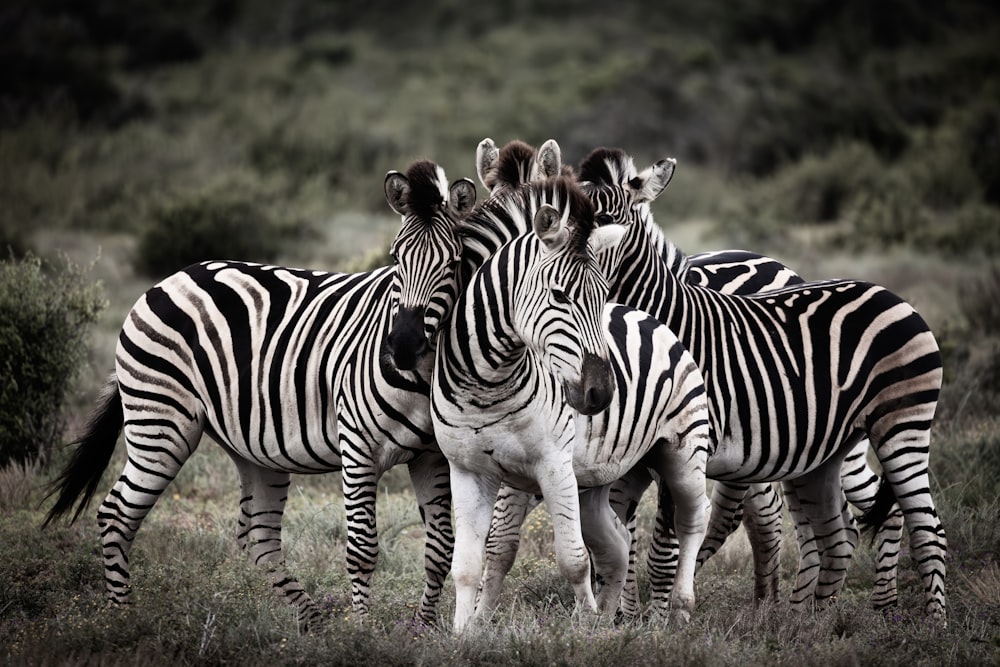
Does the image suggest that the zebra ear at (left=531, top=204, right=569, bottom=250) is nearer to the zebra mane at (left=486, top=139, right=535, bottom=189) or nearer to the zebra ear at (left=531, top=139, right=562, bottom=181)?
the zebra mane at (left=486, top=139, right=535, bottom=189)

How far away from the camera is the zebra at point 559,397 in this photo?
171 inches

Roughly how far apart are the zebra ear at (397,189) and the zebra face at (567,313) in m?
0.85

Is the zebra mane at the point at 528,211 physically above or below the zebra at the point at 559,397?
above

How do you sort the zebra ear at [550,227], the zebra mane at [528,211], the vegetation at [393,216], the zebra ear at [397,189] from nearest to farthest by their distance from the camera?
1. the zebra ear at [550,227]
2. the zebra mane at [528,211]
3. the zebra ear at [397,189]
4. the vegetation at [393,216]

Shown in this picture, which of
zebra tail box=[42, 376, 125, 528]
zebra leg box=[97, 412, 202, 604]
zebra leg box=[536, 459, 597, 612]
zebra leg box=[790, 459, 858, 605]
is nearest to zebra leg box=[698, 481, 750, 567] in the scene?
zebra leg box=[790, 459, 858, 605]

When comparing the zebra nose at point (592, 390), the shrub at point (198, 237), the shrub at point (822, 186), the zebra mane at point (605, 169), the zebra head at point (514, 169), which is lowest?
the zebra nose at point (592, 390)

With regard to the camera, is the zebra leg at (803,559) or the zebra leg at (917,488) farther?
the zebra leg at (803,559)

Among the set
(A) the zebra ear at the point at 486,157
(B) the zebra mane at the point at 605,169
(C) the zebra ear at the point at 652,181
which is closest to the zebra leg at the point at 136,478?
(A) the zebra ear at the point at 486,157

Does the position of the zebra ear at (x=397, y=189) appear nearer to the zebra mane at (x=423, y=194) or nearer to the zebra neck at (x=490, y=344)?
the zebra mane at (x=423, y=194)

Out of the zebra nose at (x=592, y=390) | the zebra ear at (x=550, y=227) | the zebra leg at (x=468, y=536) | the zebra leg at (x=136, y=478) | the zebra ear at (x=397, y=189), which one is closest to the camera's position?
the zebra nose at (x=592, y=390)

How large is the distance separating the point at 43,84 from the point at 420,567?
24.6 metres

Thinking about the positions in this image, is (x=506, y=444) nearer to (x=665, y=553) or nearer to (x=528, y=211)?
(x=528, y=211)

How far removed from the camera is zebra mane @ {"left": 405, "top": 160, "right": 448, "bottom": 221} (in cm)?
495

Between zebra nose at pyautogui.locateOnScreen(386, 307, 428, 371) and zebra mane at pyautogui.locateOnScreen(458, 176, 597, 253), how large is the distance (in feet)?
1.54
